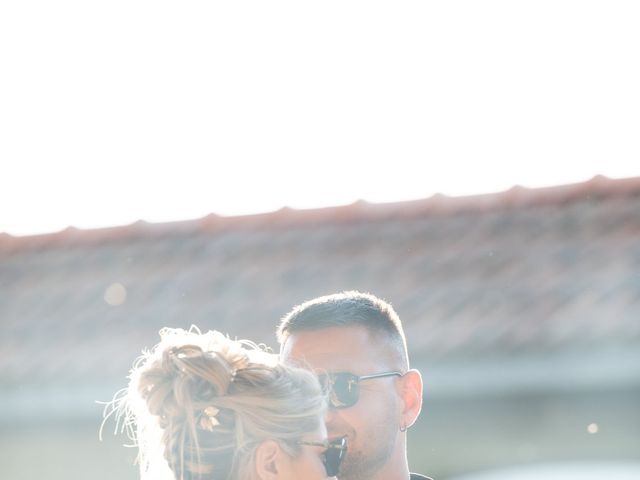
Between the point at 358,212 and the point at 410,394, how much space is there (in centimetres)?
323

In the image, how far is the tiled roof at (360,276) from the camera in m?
5.87

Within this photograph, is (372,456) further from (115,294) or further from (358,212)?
(115,294)

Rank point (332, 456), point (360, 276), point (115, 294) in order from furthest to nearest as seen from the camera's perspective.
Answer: point (115, 294), point (360, 276), point (332, 456)

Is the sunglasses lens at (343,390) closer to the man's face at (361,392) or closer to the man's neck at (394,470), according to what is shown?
the man's face at (361,392)

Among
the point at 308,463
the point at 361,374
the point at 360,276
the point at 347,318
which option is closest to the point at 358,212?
the point at 360,276

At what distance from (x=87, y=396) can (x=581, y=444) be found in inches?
114

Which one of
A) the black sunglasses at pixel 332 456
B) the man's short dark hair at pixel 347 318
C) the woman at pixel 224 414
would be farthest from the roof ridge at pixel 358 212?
the woman at pixel 224 414

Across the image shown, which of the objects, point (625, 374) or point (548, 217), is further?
point (548, 217)

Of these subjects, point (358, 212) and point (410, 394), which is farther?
point (358, 212)

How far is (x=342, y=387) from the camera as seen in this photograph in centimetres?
381

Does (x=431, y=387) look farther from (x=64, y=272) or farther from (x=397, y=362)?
(x=64, y=272)

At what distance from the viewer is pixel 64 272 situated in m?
7.41

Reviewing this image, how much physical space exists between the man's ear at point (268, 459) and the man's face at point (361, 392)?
42.4 inches

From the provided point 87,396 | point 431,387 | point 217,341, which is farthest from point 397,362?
point 87,396
